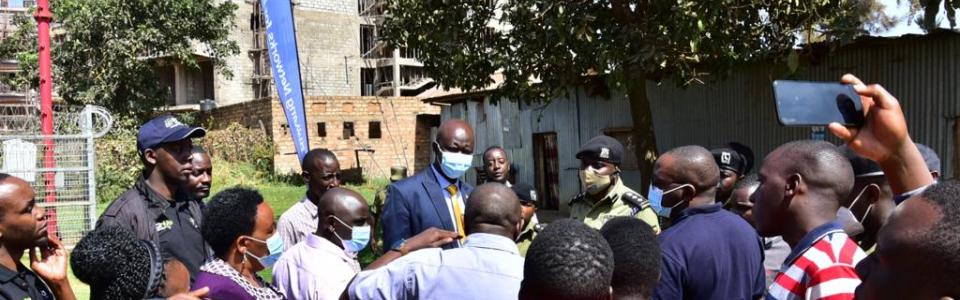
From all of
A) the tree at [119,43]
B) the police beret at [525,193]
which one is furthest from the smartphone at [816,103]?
the tree at [119,43]

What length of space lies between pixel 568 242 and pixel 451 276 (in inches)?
22.6

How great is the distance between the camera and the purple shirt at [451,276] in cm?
254

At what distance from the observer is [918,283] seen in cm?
158

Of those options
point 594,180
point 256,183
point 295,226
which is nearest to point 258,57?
point 256,183

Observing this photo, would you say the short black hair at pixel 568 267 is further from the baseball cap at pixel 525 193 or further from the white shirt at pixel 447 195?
the baseball cap at pixel 525 193

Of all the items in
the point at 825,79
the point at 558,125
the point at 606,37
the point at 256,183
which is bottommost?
the point at 256,183

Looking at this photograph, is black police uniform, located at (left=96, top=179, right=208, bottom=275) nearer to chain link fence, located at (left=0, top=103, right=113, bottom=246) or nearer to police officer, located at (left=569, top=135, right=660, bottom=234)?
police officer, located at (left=569, top=135, right=660, bottom=234)

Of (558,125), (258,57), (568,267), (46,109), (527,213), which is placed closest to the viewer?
(568,267)

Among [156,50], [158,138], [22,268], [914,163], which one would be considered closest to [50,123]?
[158,138]

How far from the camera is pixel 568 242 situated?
2.11 m

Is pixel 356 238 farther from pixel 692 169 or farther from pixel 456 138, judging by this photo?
pixel 692 169

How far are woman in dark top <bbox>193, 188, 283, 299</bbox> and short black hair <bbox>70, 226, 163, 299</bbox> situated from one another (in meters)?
0.31

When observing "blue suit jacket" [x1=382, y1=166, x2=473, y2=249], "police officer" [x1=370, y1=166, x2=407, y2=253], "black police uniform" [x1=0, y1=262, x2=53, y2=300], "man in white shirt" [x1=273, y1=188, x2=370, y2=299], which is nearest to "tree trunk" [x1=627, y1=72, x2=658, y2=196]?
"police officer" [x1=370, y1=166, x2=407, y2=253]

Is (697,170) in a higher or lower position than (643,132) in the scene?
lower
